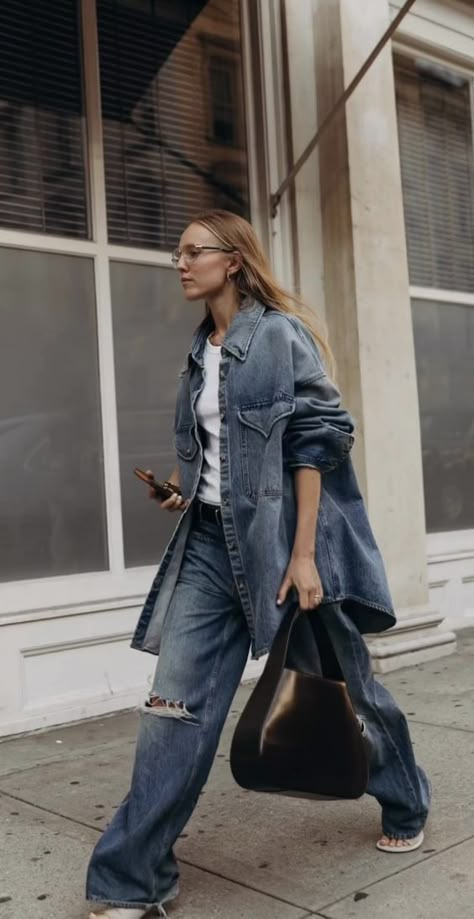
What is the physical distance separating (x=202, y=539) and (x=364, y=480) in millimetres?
3253

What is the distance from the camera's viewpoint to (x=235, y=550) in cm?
278

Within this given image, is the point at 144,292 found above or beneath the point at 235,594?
above

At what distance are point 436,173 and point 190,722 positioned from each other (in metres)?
5.75

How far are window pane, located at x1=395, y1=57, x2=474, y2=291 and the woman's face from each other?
4.53 meters

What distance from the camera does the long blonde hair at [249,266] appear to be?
2908 mm

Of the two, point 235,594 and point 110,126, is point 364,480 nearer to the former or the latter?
point 110,126

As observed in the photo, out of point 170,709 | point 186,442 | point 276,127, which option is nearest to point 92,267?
point 276,127

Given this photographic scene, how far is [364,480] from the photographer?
19.9 feet

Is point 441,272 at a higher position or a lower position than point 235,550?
higher

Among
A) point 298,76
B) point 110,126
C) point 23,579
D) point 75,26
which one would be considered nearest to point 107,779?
point 23,579

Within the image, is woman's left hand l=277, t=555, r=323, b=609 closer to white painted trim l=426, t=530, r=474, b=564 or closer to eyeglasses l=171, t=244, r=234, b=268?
eyeglasses l=171, t=244, r=234, b=268

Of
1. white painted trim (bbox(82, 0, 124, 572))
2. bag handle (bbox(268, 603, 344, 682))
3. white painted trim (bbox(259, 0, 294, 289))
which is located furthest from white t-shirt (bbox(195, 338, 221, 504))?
white painted trim (bbox(259, 0, 294, 289))

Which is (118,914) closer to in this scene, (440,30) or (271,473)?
(271,473)

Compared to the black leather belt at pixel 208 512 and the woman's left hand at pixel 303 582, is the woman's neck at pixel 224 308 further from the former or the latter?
the woman's left hand at pixel 303 582
